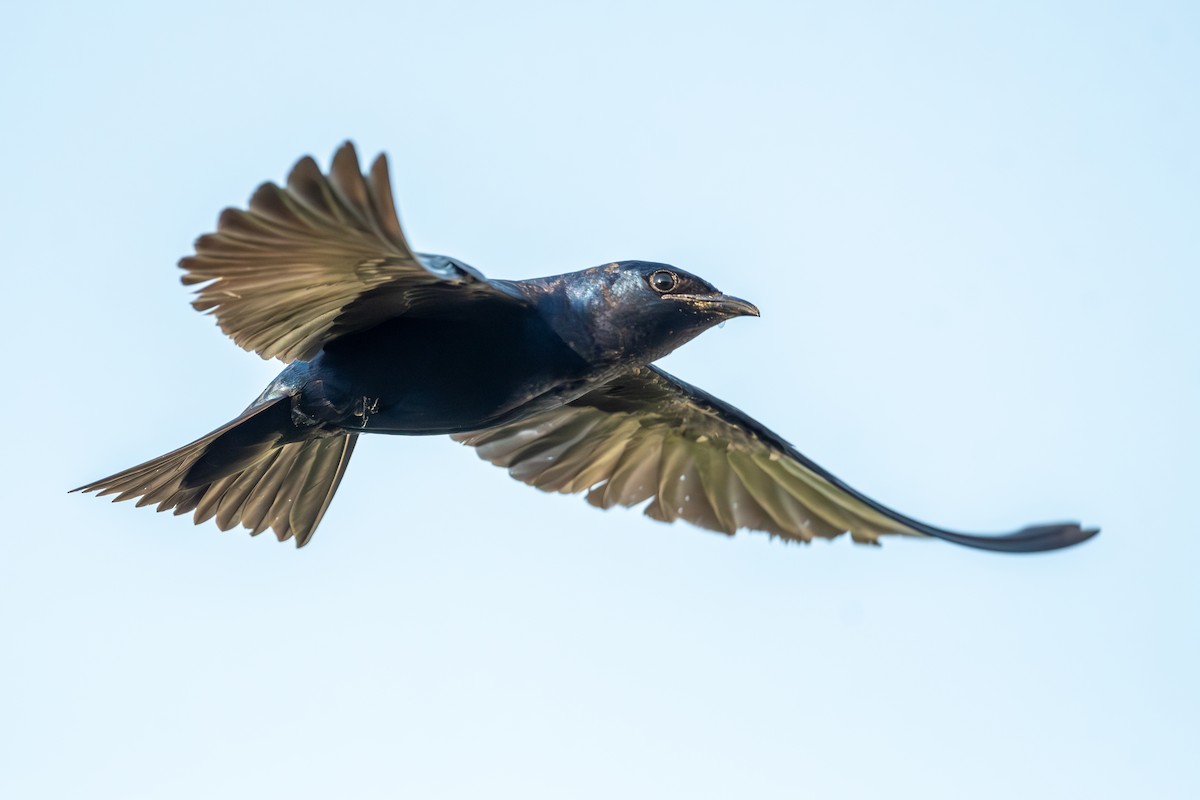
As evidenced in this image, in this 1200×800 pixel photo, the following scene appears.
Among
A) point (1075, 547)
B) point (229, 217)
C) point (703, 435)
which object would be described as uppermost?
point (229, 217)

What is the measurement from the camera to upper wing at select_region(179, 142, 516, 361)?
7.22 metres

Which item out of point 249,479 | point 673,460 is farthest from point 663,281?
point 249,479

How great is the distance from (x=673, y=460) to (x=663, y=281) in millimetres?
2629

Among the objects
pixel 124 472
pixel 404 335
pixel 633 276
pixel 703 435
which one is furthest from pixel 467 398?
pixel 703 435

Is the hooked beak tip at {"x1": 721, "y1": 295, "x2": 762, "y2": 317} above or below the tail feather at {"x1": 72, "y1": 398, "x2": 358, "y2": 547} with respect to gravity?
above

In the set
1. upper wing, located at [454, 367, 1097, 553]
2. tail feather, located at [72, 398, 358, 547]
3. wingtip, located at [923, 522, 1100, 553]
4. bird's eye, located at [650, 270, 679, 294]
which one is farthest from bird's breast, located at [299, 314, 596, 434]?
wingtip, located at [923, 522, 1100, 553]

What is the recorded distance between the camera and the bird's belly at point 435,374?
9039 mm

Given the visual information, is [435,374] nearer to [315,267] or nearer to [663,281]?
[315,267]

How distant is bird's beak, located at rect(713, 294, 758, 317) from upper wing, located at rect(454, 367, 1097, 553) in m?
1.63

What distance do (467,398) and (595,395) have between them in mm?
2306

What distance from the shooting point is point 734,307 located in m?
9.27

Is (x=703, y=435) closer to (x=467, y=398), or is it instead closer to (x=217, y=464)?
(x=467, y=398)

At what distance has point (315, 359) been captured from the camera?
30.4 feet

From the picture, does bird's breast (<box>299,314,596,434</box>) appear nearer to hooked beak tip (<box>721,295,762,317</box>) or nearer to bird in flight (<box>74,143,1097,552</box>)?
bird in flight (<box>74,143,1097,552</box>)
